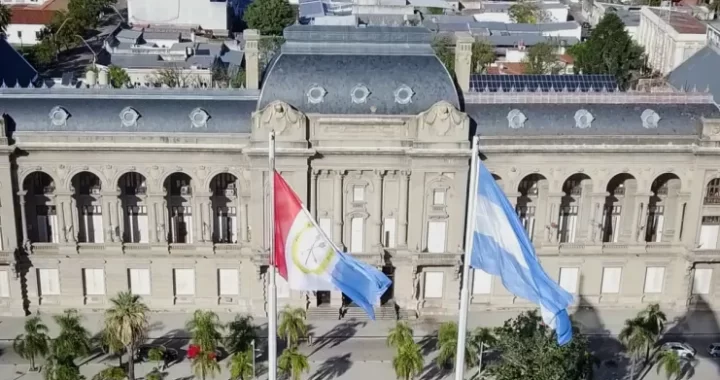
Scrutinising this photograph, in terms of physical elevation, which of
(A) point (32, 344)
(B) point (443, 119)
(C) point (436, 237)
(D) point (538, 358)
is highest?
(B) point (443, 119)

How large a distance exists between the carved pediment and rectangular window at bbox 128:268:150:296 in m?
27.4

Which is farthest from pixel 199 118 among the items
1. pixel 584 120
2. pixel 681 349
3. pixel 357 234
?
pixel 681 349

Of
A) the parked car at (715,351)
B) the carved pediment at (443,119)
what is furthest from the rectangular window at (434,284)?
the parked car at (715,351)

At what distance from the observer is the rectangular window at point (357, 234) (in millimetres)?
79250

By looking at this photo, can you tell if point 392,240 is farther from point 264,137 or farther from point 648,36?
point 648,36

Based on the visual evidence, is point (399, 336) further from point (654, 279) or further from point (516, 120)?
point (654, 279)

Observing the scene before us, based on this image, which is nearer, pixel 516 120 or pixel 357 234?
pixel 516 120

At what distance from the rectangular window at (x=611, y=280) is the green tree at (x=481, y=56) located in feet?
217

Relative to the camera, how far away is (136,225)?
265ft

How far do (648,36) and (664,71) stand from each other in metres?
16.3

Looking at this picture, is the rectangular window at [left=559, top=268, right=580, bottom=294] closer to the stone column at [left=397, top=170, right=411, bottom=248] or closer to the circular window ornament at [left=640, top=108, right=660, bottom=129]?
the circular window ornament at [left=640, top=108, right=660, bottom=129]

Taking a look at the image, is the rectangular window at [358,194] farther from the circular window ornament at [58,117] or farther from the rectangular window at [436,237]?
the circular window ornament at [58,117]

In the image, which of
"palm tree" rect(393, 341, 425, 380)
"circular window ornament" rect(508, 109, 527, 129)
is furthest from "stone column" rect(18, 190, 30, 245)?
"circular window ornament" rect(508, 109, 527, 129)

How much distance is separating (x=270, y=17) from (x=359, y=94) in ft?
341
